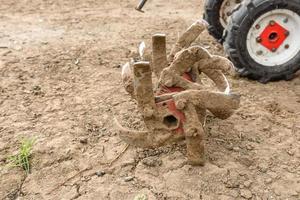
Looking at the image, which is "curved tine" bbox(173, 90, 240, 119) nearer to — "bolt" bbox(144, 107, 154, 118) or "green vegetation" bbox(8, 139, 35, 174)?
"bolt" bbox(144, 107, 154, 118)

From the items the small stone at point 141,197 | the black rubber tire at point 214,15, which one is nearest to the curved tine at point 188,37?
the small stone at point 141,197

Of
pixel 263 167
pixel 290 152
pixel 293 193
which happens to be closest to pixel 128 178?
pixel 263 167

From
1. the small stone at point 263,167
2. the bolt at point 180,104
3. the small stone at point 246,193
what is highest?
the bolt at point 180,104

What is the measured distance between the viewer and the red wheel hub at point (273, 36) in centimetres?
384

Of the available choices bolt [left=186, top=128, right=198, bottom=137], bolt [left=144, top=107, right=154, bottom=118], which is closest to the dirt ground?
bolt [left=186, top=128, right=198, bottom=137]

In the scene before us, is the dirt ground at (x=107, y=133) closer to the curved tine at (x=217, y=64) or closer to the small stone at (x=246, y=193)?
the small stone at (x=246, y=193)

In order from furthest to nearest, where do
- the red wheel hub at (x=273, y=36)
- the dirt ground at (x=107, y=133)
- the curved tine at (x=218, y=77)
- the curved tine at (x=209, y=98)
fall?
the red wheel hub at (x=273, y=36) → the curved tine at (x=218, y=77) → the dirt ground at (x=107, y=133) → the curved tine at (x=209, y=98)

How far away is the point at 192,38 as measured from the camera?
312 cm

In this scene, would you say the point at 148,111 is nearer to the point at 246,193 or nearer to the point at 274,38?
the point at 246,193

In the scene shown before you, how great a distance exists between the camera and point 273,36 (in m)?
3.92

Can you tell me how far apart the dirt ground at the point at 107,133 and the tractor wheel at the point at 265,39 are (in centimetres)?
15

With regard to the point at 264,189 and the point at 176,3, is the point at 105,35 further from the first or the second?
the point at 264,189

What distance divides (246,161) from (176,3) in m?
4.13

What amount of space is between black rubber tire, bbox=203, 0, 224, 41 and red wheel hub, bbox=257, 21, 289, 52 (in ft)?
2.58
